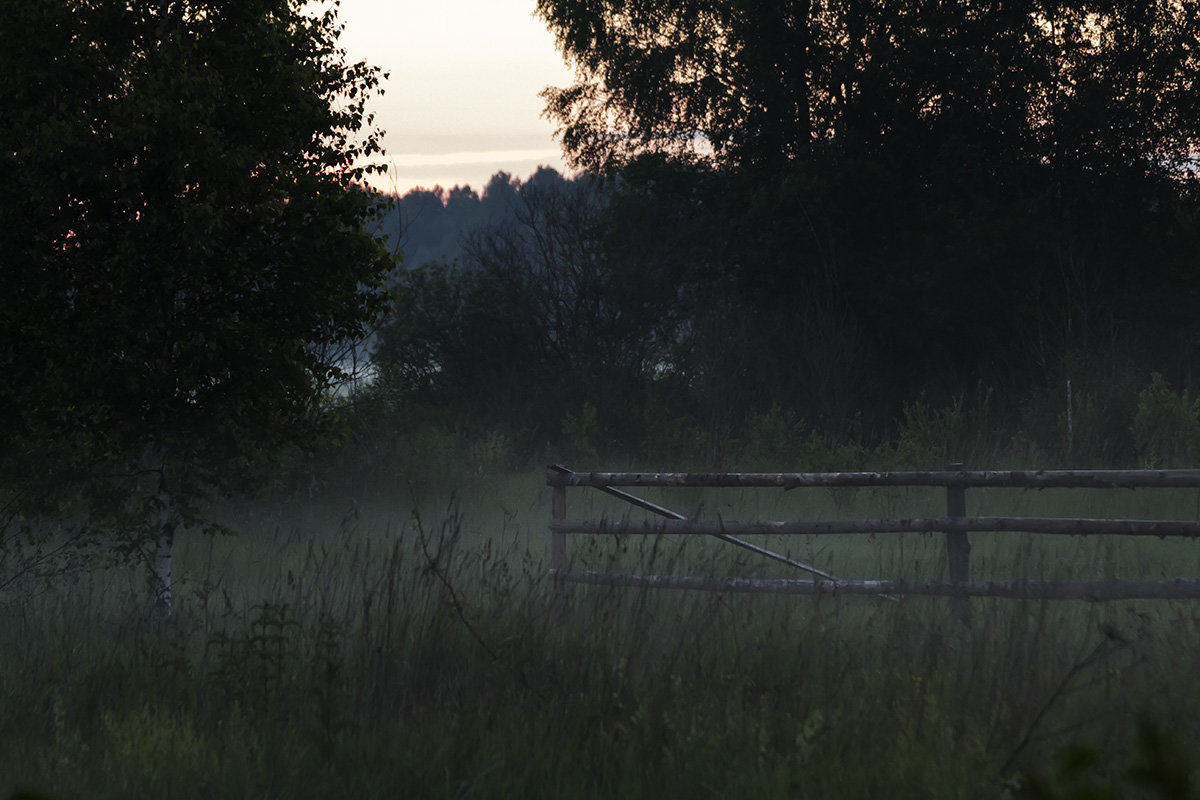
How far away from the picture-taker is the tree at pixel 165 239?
771 cm

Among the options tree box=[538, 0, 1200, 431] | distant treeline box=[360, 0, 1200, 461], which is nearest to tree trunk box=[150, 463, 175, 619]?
distant treeline box=[360, 0, 1200, 461]

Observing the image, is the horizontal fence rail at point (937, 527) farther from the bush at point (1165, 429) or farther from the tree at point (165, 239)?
the bush at point (1165, 429)

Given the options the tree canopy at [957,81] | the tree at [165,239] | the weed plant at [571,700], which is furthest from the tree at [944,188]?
the weed plant at [571,700]

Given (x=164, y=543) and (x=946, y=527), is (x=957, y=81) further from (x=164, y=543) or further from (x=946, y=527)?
(x=164, y=543)

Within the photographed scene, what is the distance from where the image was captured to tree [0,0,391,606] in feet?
25.3

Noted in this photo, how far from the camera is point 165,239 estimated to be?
8.01m

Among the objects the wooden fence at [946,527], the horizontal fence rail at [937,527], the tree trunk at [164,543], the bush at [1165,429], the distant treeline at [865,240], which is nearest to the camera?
the wooden fence at [946,527]

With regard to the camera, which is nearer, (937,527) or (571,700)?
(571,700)

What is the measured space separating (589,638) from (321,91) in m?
5.44

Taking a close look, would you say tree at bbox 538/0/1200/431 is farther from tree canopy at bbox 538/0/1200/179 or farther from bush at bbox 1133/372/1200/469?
bush at bbox 1133/372/1200/469

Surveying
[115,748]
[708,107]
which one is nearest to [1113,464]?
[115,748]

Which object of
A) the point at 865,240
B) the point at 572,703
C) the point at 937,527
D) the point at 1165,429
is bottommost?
the point at 572,703

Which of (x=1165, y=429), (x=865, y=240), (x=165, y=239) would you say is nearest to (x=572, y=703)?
(x=165, y=239)

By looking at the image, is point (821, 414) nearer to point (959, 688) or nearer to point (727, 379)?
point (727, 379)
